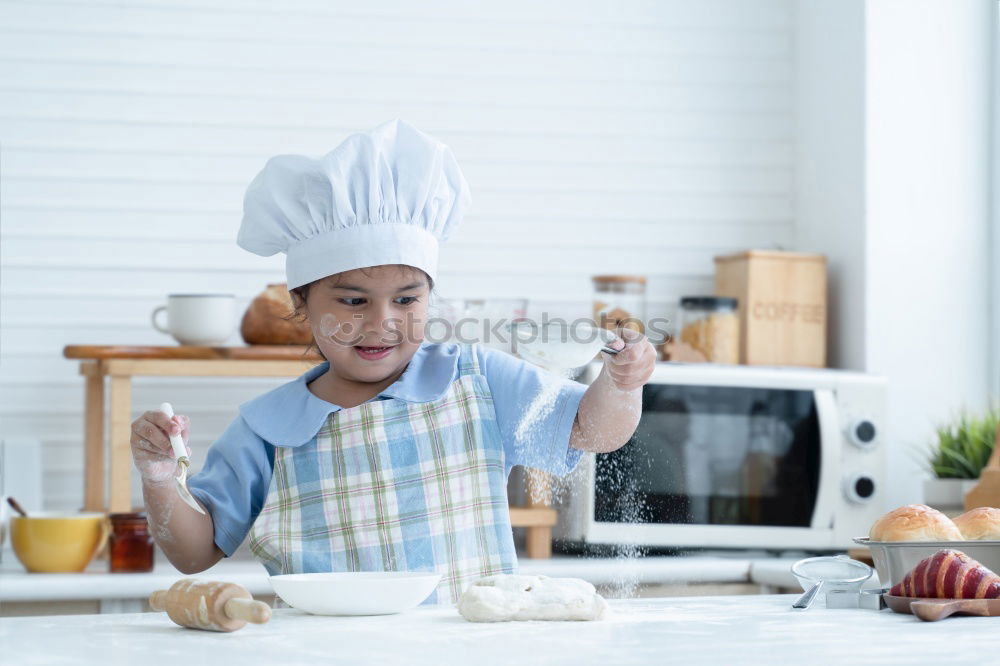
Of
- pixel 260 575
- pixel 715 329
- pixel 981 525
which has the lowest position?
pixel 260 575

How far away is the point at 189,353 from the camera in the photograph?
227 centimetres

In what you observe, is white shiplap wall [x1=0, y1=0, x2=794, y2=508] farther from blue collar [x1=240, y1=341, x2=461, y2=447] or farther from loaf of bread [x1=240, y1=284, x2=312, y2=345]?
blue collar [x1=240, y1=341, x2=461, y2=447]

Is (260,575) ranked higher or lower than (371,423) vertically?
lower

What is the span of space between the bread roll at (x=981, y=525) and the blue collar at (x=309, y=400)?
0.65m

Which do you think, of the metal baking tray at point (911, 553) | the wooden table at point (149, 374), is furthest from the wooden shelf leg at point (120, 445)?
the metal baking tray at point (911, 553)

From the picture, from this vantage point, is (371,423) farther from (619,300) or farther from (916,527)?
(619,300)

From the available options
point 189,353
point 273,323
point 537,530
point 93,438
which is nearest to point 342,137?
point 273,323

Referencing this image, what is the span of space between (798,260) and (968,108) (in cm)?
52

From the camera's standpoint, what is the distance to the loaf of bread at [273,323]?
7.59 ft

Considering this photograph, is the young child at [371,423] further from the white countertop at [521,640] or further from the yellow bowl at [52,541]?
the yellow bowl at [52,541]

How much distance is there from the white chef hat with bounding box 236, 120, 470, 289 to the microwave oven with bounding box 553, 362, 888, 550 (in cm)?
90

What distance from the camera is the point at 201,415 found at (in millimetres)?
2607

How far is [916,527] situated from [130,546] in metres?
1.39

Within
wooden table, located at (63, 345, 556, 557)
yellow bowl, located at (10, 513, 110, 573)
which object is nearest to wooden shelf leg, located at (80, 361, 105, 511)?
wooden table, located at (63, 345, 556, 557)
